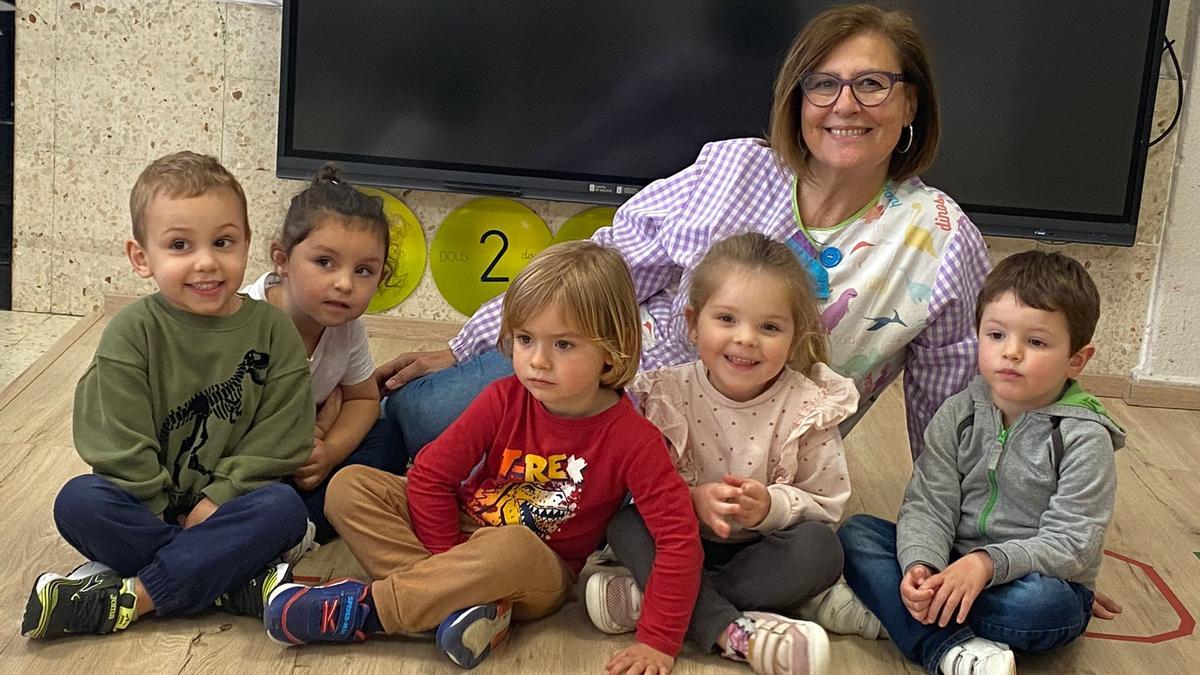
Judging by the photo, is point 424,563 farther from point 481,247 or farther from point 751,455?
point 481,247

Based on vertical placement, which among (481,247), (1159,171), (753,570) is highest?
(1159,171)

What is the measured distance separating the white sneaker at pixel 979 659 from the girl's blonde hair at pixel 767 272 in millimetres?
449

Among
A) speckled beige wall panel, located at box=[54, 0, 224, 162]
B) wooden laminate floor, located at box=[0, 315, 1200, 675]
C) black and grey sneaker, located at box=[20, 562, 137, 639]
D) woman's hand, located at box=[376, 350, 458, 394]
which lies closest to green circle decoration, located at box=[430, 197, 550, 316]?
speckled beige wall panel, located at box=[54, 0, 224, 162]

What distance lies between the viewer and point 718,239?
2.16 meters

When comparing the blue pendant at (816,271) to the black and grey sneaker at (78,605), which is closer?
the black and grey sneaker at (78,605)

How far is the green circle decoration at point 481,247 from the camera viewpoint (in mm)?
3266

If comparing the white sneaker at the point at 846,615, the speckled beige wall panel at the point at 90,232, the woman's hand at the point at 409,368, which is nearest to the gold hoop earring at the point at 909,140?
the white sneaker at the point at 846,615

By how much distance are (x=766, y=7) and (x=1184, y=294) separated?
1209mm

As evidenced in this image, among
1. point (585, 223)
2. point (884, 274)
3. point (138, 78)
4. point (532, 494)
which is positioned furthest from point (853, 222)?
point (138, 78)

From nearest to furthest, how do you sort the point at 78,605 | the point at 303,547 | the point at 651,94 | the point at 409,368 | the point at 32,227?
the point at 78,605
the point at 303,547
the point at 409,368
the point at 651,94
the point at 32,227

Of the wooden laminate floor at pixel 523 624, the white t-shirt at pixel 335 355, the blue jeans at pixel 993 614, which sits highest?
the white t-shirt at pixel 335 355

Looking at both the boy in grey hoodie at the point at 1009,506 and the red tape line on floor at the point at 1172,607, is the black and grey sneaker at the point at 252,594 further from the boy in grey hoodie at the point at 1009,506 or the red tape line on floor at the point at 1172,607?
the red tape line on floor at the point at 1172,607

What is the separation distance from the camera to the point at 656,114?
3.11 metres

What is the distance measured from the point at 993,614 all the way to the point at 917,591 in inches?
4.3
